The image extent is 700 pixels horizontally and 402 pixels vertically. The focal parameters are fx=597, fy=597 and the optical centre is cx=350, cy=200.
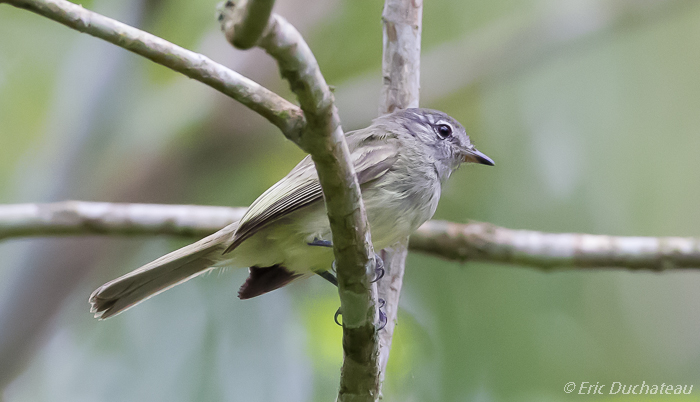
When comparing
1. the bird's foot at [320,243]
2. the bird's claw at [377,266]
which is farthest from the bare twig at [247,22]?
the bird's foot at [320,243]

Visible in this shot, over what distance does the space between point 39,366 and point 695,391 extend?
5034 mm

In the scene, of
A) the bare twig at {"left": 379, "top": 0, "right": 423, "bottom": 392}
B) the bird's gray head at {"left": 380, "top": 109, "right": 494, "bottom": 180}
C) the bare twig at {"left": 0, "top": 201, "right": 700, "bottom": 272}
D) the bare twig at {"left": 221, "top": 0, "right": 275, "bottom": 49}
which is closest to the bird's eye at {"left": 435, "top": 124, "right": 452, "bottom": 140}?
the bird's gray head at {"left": 380, "top": 109, "right": 494, "bottom": 180}

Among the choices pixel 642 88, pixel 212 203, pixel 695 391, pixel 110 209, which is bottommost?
pixel 695 391

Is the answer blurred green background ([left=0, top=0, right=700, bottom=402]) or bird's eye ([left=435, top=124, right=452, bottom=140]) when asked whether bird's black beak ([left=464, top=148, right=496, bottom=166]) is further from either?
blurred green background ([left=0, top=0, right=700, bottom=402])

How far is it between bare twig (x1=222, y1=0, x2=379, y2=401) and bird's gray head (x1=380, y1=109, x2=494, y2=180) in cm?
126

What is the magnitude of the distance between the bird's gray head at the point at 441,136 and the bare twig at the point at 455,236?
2.35 feet

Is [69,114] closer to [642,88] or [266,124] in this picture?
[266,124]

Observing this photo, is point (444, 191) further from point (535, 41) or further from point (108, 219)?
point (108, 219)

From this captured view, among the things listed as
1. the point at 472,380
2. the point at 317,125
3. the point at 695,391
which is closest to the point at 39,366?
the point at 472,380

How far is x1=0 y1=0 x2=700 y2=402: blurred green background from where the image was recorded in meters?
4.68

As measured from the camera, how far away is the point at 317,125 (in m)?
1.64

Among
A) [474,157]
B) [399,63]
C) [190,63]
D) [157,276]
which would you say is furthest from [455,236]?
[190,63]

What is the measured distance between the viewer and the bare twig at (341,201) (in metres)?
1.44

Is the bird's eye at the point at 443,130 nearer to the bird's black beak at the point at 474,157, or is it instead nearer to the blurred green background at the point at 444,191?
the bird's black beak at the point at 474,157
